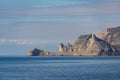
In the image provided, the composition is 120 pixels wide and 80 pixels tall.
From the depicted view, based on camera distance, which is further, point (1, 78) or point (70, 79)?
point (1, 78)

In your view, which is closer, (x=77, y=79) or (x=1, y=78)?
(x=77, y=79)

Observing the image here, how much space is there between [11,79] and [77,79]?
16.4m

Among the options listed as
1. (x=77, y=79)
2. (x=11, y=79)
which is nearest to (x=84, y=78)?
(x=77, y=79)

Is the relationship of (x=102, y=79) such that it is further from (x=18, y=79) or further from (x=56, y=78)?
(x=18, y=79)

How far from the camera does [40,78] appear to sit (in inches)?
4380

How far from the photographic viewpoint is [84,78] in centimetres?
10931

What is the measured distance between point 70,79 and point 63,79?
67.0 inches

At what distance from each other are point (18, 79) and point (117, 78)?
23864 millimetres

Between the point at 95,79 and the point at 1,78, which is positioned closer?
the point at 95,79

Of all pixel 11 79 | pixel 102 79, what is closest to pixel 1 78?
pixel 11 79

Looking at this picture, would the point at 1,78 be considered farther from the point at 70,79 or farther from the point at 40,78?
the point at 70,79

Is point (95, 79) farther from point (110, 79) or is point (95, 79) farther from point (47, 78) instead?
point (47, 78)

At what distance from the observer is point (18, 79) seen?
11012 cm

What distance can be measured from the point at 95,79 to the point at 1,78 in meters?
24.6
